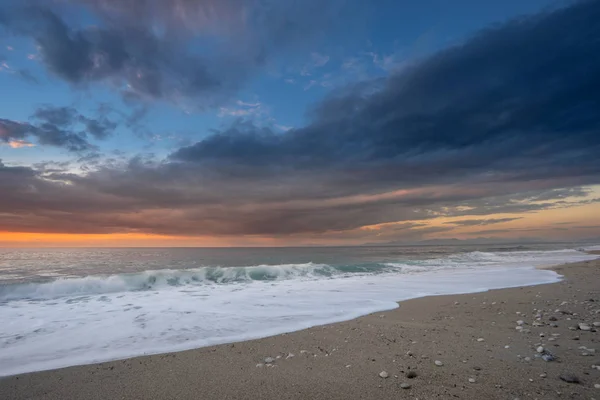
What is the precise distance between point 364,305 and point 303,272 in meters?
14.9

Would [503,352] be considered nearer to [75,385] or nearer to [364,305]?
[364,305]

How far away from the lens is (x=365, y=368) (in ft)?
14.9

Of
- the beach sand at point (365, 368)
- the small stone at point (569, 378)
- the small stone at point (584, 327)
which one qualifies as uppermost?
the small stone at point (569, 378)

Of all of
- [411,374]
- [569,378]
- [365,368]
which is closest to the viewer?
[569,378]

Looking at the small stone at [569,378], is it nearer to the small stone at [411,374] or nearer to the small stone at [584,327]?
the small stone at [411,374]

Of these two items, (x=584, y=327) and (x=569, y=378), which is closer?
(x=569, y=378)

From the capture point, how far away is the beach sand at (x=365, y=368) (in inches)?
152

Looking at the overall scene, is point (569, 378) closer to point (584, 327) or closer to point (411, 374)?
point (411, 374)

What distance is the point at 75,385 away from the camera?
4430 mm

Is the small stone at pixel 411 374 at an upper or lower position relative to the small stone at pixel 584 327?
upper

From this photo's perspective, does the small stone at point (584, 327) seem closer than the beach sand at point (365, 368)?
No

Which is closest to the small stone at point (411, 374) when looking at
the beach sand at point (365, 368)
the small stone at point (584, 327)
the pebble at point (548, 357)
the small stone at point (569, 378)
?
the beach sand at point (365, 368)

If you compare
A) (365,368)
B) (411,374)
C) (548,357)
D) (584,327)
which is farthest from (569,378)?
(584,327)

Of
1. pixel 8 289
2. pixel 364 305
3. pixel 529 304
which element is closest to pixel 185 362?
pixel 364 305
